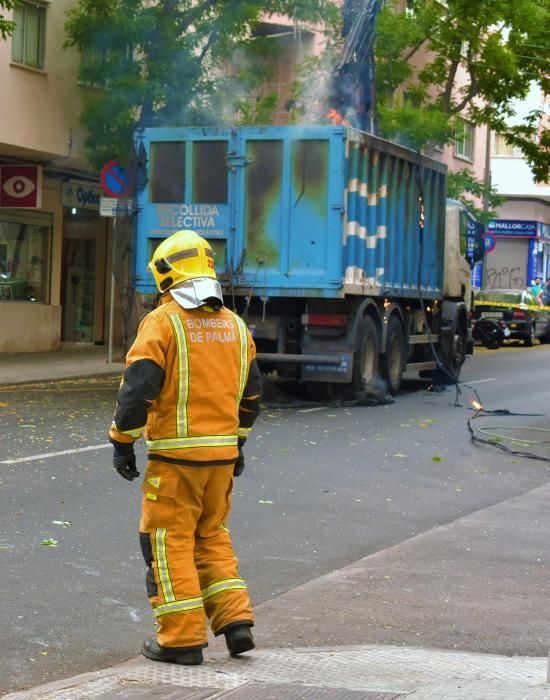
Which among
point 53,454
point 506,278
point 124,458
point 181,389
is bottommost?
point 53,454

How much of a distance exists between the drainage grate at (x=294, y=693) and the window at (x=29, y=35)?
18.0 metres

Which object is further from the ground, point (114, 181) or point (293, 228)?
point (114, 181)

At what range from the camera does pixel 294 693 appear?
15.8 ft

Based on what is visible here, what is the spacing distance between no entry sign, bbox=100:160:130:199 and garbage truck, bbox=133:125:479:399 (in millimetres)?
4202

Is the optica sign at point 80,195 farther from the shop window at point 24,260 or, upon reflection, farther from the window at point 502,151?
the window at point 502,151

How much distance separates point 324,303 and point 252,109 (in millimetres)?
8551

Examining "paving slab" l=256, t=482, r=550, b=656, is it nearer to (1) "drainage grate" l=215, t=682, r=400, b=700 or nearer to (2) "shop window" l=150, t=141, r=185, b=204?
(1) "drainage grate" l=215, t=682, r=400, b=700

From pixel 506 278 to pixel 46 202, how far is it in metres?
31.1

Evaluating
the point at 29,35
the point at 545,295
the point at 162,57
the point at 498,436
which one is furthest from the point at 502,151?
the point at 498,436

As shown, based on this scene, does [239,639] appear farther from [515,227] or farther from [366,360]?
[515,227]

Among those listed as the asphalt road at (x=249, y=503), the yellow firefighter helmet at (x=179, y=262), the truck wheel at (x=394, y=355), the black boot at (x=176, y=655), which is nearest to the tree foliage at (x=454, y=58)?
the truck wheel at (x=394, y=355)

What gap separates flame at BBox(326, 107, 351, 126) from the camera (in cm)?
1820

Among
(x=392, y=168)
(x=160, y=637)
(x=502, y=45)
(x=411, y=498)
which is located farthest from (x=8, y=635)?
(x=502, y=45)

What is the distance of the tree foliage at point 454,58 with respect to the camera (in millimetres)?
26016
